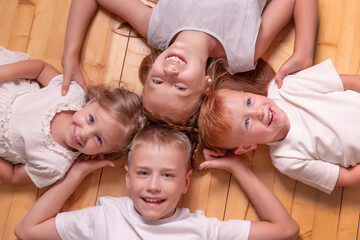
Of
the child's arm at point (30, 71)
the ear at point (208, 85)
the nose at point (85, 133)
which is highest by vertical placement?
the ear at point (208, 85)

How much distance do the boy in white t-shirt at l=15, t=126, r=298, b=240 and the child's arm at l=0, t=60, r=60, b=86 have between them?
14.0 inches

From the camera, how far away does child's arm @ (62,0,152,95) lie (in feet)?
4.95

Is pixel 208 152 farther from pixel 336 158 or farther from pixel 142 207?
pixel 336 158

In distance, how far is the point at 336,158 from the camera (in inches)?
55.8

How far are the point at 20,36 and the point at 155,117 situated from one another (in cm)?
67

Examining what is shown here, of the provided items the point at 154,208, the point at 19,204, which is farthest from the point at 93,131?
the point at 19,204

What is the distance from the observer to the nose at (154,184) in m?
1.30

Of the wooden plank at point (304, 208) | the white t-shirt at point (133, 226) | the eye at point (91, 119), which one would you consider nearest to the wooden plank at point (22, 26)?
the eye at point (91, 119)

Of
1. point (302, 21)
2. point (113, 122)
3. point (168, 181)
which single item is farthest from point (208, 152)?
point (302, 21)

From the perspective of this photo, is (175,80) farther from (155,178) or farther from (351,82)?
(351,82)

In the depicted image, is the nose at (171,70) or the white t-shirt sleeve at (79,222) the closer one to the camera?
the nose at (171,70)

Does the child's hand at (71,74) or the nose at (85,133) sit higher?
the child's hand at (71,74)

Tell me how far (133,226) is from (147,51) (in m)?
0.68

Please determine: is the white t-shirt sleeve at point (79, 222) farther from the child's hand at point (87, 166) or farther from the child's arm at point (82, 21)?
the child's arm at point (82, 21)
